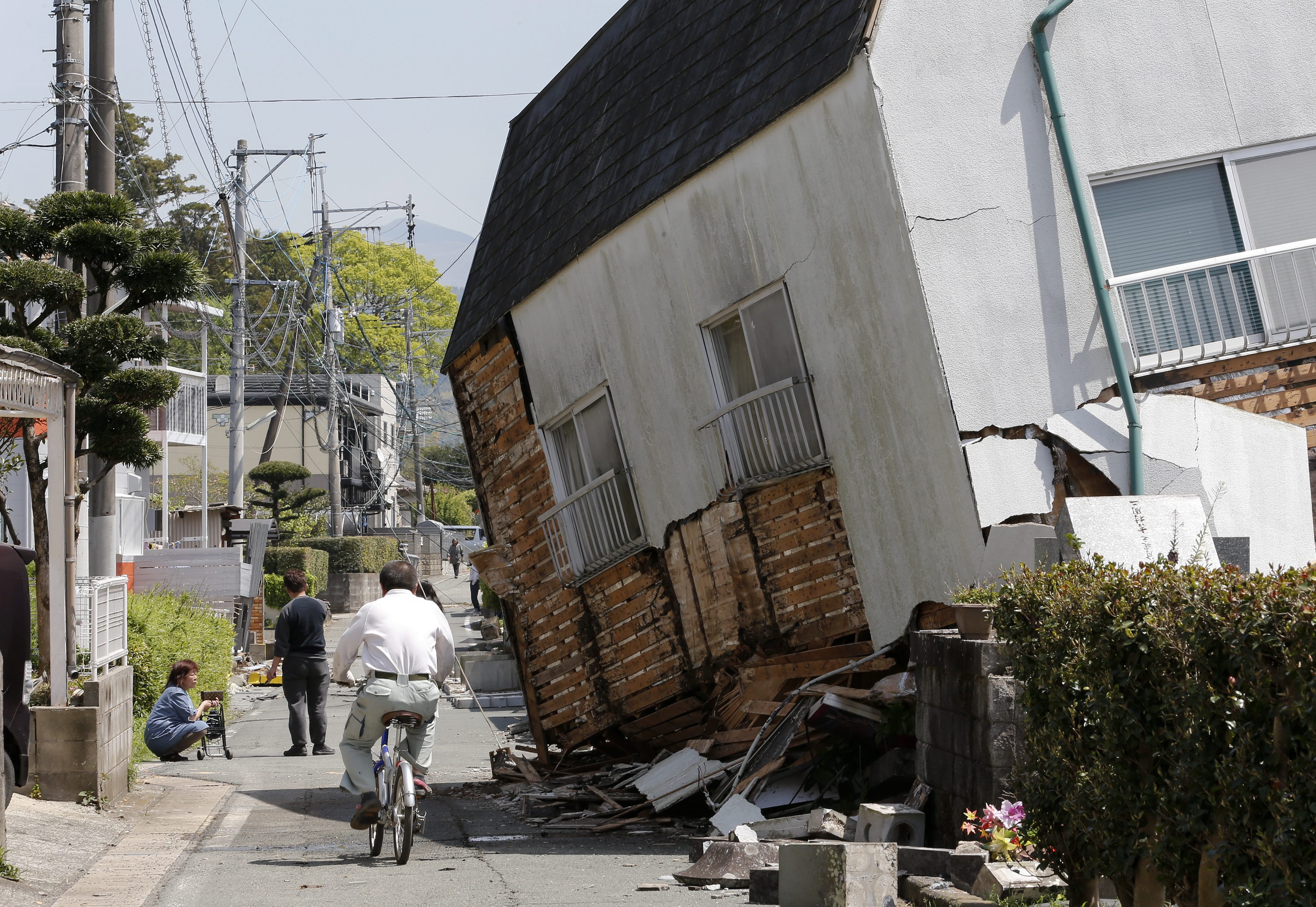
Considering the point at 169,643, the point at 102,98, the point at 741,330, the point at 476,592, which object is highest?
the point at 102,98

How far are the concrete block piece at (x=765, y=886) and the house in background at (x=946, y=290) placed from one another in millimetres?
2548

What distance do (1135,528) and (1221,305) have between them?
234 centimetres

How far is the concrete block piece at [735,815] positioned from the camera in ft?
28.3

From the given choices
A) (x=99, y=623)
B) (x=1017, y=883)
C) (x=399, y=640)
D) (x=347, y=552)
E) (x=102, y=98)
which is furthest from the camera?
(x=347, y=552)

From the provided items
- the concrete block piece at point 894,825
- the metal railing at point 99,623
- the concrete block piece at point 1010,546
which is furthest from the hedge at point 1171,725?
the metal railing at point 99,623

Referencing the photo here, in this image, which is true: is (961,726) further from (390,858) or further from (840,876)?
(390,858)

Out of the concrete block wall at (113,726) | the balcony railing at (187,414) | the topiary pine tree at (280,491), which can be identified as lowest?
A: the concrete block wall at (113,726)

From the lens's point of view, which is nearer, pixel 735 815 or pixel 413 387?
pixel 735 815

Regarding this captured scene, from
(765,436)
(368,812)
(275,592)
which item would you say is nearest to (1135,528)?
(765,436)

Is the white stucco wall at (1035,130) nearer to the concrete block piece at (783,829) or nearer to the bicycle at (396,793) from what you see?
the concrete block piece at (783,829)

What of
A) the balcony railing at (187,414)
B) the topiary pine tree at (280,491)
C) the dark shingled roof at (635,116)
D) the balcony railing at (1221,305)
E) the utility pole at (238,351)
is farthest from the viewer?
the topiary pine tree at (280,491)

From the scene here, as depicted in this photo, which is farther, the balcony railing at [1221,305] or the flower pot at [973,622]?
the balcony railing at [1221,305]

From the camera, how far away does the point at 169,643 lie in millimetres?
16016

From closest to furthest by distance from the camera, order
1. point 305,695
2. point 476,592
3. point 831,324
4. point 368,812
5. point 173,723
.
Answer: point 368,812 < point 831,324 < point 173,723 < point 305,695 < point 476,592
